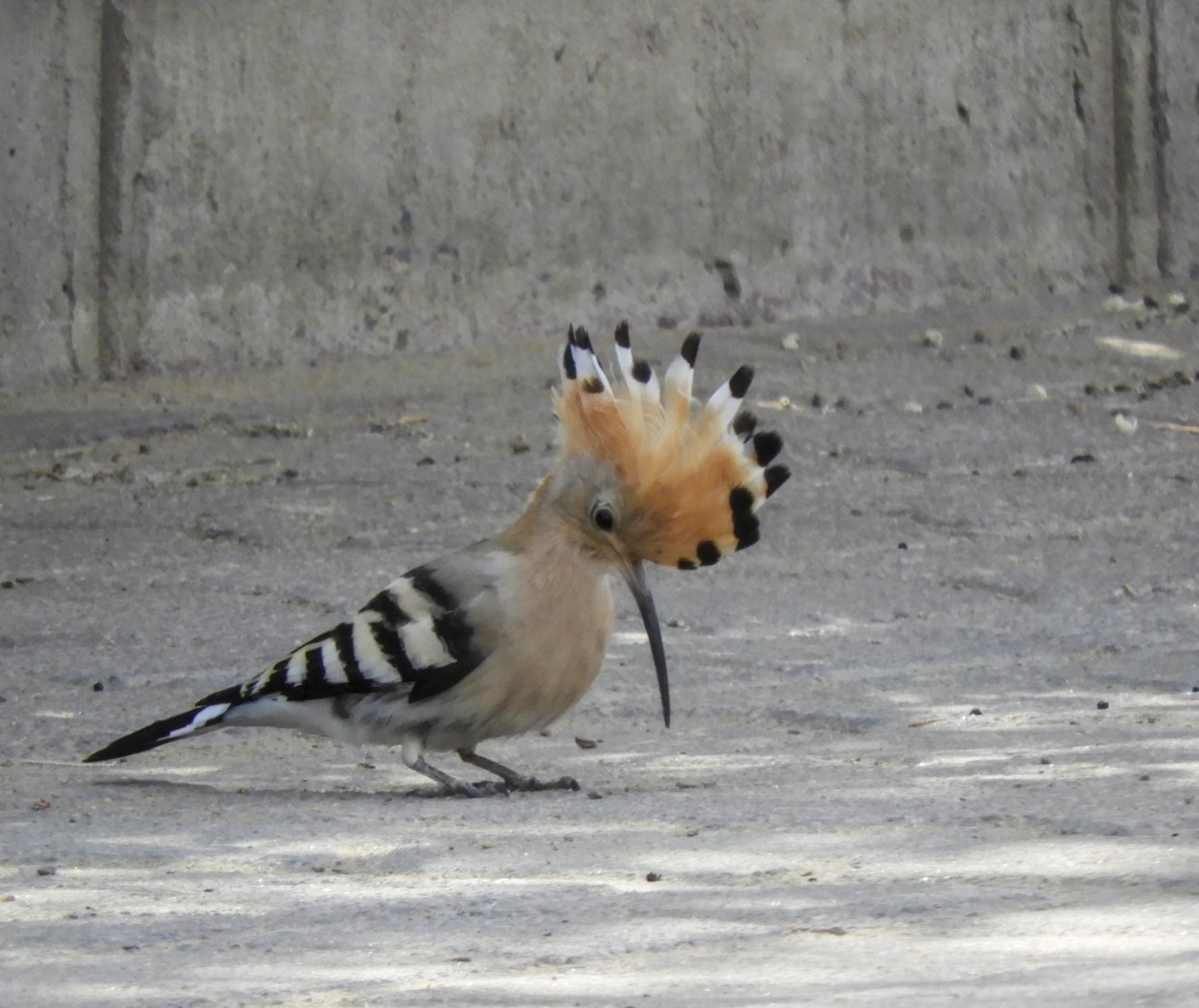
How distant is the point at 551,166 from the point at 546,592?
14.4 feet

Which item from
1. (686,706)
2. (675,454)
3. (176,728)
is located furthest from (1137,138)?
(176,728)

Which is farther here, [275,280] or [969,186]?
[969,186]

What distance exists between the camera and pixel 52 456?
7793 millimetres

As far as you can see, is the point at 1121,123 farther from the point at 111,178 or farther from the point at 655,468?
the point at 655,468

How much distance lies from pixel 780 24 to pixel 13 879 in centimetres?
623

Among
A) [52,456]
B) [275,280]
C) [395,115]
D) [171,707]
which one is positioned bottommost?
[171,707]

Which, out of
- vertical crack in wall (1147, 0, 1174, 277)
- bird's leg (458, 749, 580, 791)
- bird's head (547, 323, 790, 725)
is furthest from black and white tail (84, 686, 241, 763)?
vertical crack in wall (1147, 0, 1174, 277)

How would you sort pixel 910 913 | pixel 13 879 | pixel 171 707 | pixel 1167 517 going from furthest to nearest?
pixel 1167 517 < pixel 171 707 < pixel 13 879 < pixel 910 913

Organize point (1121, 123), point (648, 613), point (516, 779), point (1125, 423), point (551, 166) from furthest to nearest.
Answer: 1. point (1121, 123)
2. point (551, 166)
3. point (1125, 423)
4. point (648, 613)
5. point (516, 779)

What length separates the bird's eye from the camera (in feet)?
15.2

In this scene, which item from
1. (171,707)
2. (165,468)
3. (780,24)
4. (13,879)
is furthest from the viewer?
(780,24)

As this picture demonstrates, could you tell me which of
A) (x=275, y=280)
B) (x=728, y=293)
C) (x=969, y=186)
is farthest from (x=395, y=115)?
(x=969, y=186)

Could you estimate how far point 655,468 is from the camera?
4551mm

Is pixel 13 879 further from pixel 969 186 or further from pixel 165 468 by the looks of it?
pixel 969 186
